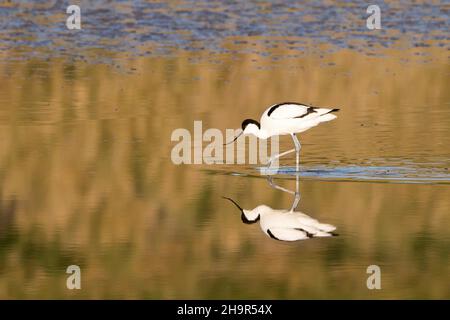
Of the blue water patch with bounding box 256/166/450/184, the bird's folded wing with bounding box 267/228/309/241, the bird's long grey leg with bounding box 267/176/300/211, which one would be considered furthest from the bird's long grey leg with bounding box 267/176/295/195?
the bird's folded wing with bounding box 267/228/309/241

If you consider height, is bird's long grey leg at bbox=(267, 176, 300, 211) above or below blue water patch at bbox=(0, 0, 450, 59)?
below

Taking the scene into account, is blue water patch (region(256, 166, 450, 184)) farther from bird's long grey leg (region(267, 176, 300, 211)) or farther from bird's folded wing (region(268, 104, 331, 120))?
bird's folded wing (region(268, 104, 331, 120))

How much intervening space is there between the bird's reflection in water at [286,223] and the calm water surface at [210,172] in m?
0.12

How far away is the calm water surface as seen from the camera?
31.9 feet

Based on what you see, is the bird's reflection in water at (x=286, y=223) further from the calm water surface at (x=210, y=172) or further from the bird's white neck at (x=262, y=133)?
the bird's white neck at (x=262, y=133)

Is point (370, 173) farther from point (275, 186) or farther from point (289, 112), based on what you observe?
point (289, 112)

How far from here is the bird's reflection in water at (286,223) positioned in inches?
424

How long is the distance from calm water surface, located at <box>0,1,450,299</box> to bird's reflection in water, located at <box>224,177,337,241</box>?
12cm

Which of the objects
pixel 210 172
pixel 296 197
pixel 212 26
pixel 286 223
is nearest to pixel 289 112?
pixel 210 172

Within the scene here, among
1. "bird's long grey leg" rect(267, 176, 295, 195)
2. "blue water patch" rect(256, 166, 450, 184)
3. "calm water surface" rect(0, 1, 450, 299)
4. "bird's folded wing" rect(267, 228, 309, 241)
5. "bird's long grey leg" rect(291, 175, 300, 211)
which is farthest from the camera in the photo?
"blue water patch" rect(256, 166, 450, 184)

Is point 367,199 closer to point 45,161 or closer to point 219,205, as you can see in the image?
point 219,205

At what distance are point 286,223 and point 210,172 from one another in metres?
2.46

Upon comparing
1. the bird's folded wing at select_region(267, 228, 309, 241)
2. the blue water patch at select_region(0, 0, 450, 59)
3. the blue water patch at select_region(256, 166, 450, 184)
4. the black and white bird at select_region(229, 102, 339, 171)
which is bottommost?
the bird's folded wing at select_region(267, 228, 309, 241)

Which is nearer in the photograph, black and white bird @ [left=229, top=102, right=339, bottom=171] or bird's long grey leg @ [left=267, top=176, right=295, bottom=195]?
bird's long grey leg @ [left=267, top=176, right=295, bottom=195]
